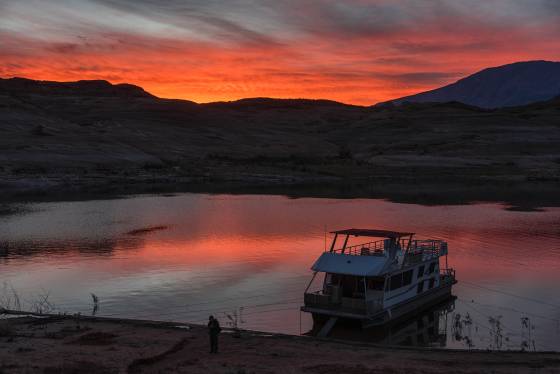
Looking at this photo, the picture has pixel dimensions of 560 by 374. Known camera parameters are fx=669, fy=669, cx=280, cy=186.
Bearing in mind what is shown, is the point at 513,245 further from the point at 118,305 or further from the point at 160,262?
A: the point at 118,305

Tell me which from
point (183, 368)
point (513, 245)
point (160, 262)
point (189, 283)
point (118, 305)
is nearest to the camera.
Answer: point (183, 368)

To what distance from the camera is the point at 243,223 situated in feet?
260

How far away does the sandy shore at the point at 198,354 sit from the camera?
85.1 feet

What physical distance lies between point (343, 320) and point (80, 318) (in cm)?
→ 1407

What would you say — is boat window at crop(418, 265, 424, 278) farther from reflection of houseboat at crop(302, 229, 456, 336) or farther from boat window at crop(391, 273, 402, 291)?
boat window at crop(391, 273, 402, 291)

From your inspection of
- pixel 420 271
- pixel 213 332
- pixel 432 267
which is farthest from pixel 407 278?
pixel 213 332

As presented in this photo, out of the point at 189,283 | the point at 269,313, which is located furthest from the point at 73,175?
the point at 269,313

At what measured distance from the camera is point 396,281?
128 ft

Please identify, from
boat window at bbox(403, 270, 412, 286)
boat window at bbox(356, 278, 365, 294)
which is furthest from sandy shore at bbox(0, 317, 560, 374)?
boat window at bbox(403, 270, 412, 286)

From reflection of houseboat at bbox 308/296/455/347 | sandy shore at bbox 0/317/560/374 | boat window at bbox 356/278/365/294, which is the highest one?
boat window at bbox 356/278/365/294

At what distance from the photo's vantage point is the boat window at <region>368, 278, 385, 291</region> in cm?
3838

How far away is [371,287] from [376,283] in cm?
37

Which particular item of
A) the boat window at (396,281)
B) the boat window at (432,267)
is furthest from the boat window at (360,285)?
the boat window at (432,267)

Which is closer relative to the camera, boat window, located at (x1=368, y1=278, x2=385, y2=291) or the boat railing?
the boat railing
